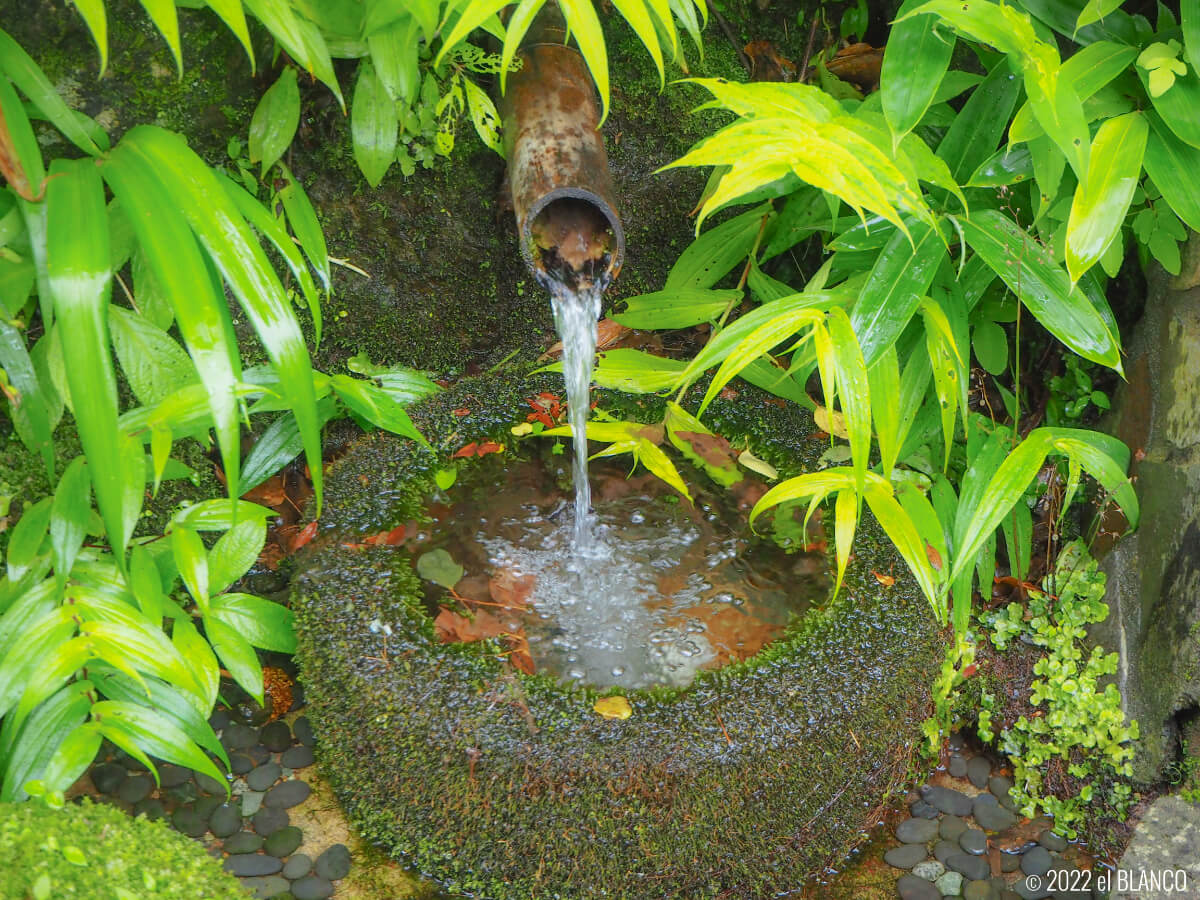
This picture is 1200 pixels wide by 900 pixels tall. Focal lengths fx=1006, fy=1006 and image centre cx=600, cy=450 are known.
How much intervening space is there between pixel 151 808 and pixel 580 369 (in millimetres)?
1366

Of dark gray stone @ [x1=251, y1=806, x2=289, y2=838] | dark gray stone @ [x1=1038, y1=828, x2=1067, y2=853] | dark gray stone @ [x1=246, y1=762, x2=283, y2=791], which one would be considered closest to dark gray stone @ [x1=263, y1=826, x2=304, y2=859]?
dark gray stone @ [x1=251, y1=806, x2=289, y2=838]

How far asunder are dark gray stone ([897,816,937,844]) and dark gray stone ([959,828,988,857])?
59mm

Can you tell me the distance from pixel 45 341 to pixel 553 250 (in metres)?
1.09

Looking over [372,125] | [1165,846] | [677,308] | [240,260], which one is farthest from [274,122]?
[1165,846]

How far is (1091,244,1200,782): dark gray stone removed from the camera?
2148 millimetres

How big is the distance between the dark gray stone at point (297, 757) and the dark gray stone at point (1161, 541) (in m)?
1.83

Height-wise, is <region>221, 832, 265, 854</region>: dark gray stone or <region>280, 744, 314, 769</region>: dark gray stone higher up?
<region>280, 744, 314, 769</region>: dark gray stone

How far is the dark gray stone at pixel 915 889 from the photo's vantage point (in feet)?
6.71

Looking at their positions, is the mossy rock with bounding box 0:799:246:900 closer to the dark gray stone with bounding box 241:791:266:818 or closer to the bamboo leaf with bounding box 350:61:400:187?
the dark gray stone with bounding box 241:791:266:818

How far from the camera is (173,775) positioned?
2.17 m

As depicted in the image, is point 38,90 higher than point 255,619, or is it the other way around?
point 38,90

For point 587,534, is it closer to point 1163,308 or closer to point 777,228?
point 777,228

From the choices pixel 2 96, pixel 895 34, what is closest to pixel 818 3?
pixel 895 34

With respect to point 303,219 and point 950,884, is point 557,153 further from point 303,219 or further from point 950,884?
point 950,884
